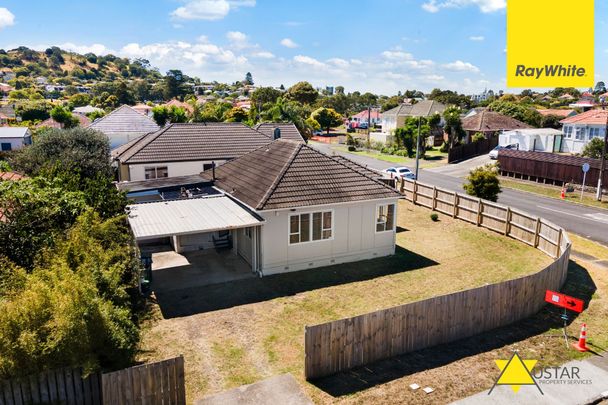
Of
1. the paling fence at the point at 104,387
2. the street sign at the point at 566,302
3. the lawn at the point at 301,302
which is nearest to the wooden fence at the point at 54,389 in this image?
the paling fence at the point at 104,387

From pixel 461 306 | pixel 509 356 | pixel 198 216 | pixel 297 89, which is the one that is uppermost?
pixel 297 89

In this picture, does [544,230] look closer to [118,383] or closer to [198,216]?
[198,216]

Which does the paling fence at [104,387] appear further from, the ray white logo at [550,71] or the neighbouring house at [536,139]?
the neighbouring house at [536,139]

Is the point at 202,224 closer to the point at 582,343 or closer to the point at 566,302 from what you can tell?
the point at 566,302

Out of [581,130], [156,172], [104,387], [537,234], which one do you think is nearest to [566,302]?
[537,234]

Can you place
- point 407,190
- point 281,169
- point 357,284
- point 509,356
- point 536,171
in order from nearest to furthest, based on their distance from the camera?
point 509,356 → point 357,284 → point 281,169 → point 407,190 → point 536,171

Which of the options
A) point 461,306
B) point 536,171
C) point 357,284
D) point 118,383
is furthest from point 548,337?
point 536,171

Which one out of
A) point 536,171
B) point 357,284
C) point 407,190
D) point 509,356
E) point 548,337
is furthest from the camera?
point 536,171
